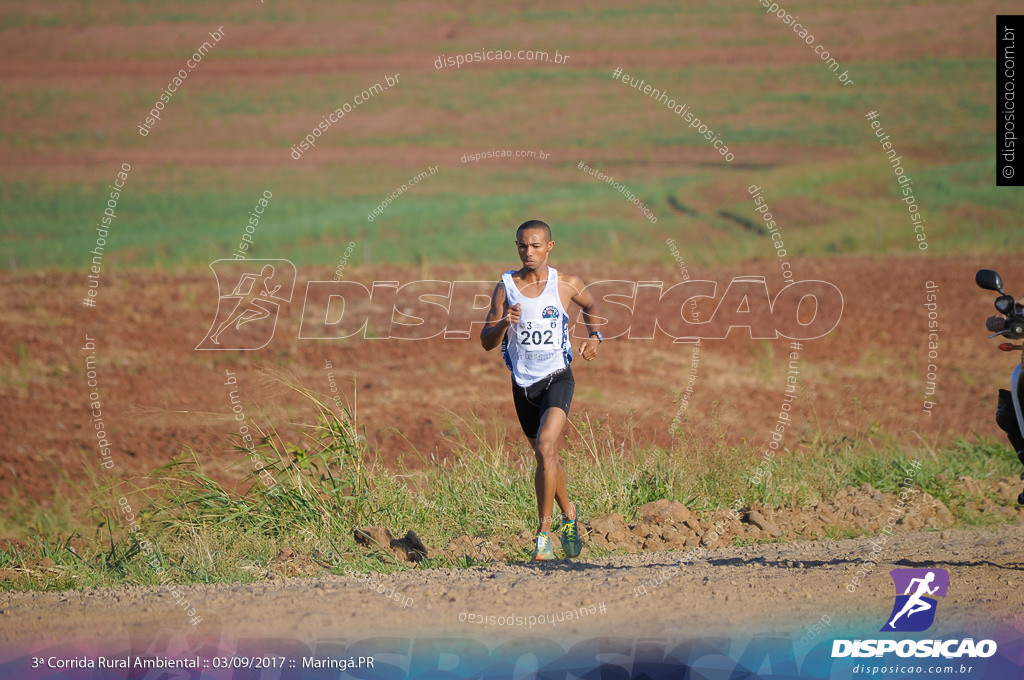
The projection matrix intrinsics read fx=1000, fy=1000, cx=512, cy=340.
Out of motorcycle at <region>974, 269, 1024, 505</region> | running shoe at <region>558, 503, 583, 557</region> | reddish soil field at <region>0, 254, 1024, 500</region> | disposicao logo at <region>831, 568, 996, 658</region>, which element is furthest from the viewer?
reddish soil field at <region>0, 254, 1024, 500</region>

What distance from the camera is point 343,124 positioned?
48.3 meters

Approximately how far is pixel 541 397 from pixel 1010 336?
8.53 feet

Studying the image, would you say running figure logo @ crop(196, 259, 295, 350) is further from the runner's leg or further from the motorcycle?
the motorcycle

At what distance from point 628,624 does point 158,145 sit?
149 feet

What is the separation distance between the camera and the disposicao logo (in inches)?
180

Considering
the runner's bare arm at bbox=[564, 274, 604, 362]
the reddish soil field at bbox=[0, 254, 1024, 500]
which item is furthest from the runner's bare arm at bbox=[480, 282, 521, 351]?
the reddish soil field at bbox=[0, 254, 1024, 500]

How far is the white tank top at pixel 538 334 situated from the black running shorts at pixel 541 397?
0.14 feet

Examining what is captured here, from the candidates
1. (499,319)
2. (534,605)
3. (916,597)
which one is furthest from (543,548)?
(916,597)

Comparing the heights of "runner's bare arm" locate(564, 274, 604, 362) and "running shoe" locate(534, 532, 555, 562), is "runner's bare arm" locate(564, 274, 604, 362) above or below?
above

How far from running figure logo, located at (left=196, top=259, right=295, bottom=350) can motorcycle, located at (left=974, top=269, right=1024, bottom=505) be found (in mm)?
12791

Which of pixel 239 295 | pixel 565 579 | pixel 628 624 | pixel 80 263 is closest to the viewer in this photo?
pixel 628 624

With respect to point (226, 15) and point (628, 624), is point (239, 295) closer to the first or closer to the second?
point (628, 624)

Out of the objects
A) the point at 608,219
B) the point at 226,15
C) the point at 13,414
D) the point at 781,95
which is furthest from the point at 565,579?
Answer: the point at 226,15

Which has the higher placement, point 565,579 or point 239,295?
point 239,295
